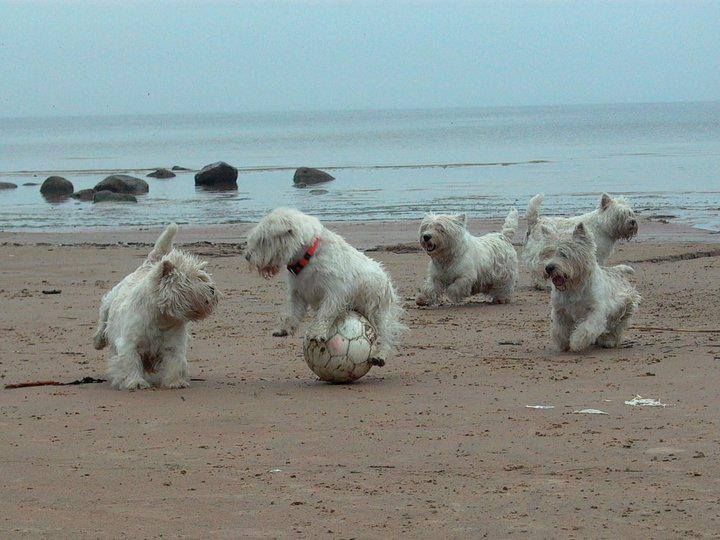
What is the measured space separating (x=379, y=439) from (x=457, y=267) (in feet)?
22.9

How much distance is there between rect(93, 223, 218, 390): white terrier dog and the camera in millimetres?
8133

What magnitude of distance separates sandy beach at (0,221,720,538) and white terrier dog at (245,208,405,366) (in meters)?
0.49

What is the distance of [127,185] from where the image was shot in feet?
127

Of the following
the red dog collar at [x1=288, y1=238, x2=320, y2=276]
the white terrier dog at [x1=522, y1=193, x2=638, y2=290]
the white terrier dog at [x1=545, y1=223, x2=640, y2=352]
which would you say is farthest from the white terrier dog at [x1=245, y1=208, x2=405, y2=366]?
the white terrier dog at [x1=522, y1=193, x2=638, y2=290]

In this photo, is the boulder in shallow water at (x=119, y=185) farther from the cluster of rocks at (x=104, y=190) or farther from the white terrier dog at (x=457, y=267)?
the white terrier dog at (x=457, y=267)

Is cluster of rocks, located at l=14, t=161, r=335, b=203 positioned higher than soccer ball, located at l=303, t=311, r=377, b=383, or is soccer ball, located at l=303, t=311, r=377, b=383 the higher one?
soccer ball, located at l=303, t=311, r=377, b=383

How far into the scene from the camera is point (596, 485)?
5508mm

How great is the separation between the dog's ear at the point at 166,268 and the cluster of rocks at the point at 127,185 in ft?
91.0

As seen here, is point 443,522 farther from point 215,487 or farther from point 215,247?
point 215,247

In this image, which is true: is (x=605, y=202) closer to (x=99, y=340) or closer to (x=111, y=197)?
(x=99, y=340)

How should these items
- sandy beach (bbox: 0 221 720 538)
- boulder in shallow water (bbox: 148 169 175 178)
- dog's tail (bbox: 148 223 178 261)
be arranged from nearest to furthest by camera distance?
sandy beach (bbox: 0 221 720 538) → dog's tail (bbox: 148 223 178 261) → boulder in shallow water (bbox: 148 169 175 178)

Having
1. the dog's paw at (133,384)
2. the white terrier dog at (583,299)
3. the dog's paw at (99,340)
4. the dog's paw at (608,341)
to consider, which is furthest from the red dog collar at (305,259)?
the dog's paw at (608,341)

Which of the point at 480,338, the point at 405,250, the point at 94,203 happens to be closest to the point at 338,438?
the point at 480,338

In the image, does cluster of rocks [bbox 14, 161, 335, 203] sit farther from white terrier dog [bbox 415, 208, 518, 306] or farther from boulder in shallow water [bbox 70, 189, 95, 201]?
white terrier dog [bbox 415, 208, 518, 306]
